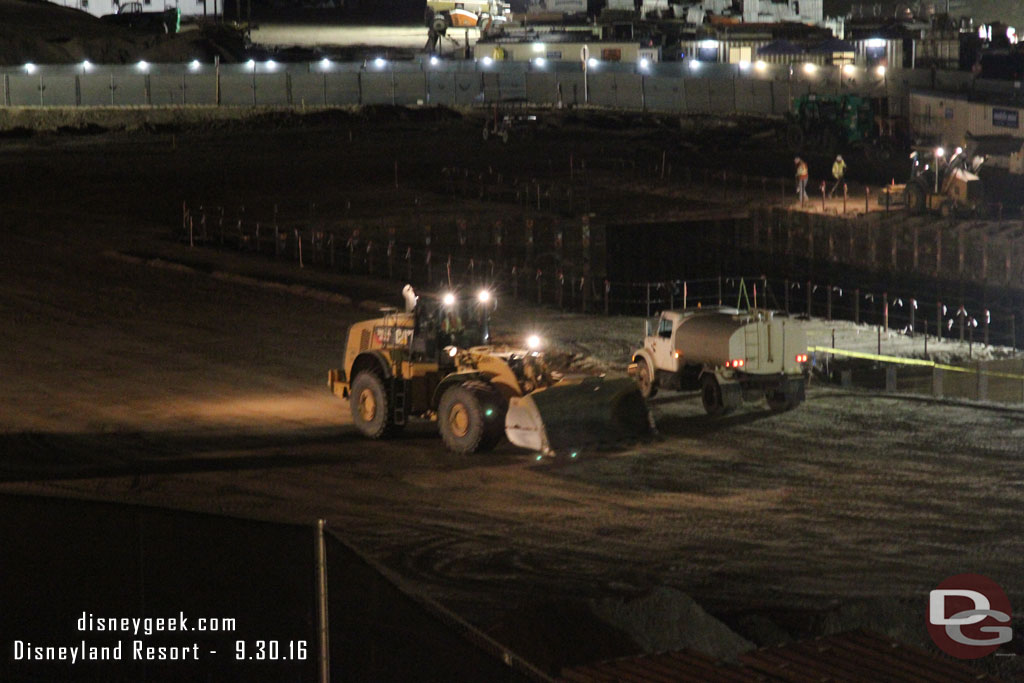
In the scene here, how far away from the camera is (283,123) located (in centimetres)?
5903

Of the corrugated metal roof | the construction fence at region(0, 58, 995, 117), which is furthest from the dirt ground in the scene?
the construction fence at region(0, 58, 995, 117)

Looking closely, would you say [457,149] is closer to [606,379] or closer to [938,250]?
[938,250]

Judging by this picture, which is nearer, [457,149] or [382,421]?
[382,421]

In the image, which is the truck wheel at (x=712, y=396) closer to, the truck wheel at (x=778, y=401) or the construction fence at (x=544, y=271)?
the truck wheel at (x=778, y=401)

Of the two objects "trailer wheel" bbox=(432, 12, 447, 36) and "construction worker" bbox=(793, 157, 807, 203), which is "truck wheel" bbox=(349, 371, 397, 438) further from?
"trailer wheel" bbox=(432, 12, 447, 36)

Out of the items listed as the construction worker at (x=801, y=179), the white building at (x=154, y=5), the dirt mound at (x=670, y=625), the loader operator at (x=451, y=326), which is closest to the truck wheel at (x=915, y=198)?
the construction worker at (x=801, y=179)

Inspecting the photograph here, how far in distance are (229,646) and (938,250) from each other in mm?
31108

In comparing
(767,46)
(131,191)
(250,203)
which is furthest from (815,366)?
(767,46)

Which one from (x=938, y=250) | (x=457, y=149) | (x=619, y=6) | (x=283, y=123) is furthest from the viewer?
(x=619, y=6)

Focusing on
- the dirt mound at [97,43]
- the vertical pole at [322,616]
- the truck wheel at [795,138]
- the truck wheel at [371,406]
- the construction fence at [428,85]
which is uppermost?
the dirt mound at [97,43]

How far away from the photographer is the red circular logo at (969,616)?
1177 cm

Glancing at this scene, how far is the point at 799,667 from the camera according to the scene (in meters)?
9.62

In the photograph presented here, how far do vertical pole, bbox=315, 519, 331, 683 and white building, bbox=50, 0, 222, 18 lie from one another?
302ft

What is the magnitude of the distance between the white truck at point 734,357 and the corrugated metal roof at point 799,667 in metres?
10.9
